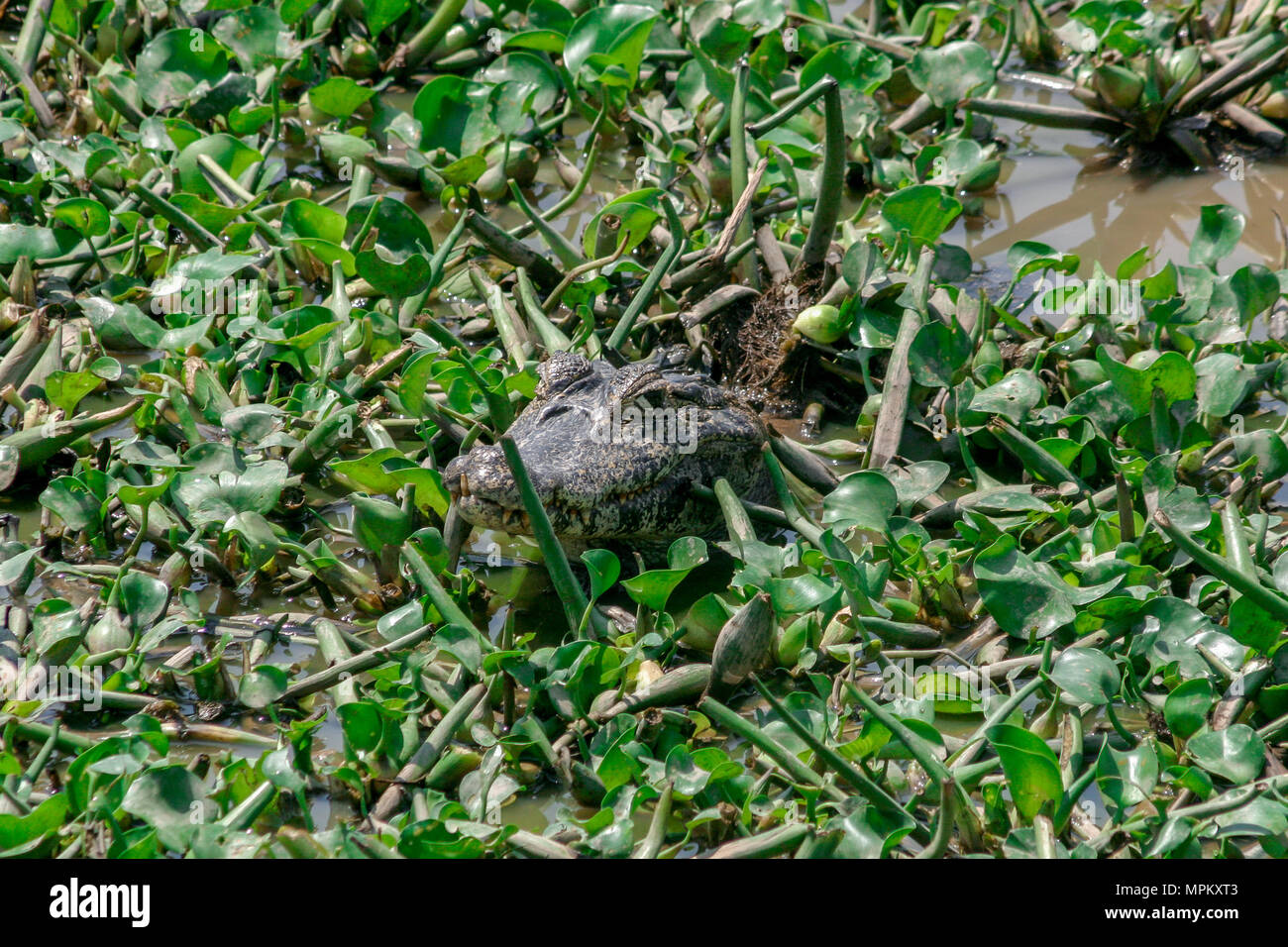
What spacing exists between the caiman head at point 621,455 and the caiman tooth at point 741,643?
58 centimetres

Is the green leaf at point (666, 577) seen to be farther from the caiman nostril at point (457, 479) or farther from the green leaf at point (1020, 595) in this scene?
the green leaf at point (1020, 595)

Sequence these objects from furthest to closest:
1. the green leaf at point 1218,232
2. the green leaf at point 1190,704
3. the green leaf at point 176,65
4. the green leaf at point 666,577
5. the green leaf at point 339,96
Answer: the green leaf at point 176,65 < the green leaf at point 339,96 < the green leaf at point 1218,232 < the green leaf at point 666,577 < the green leaf at point 1190,704

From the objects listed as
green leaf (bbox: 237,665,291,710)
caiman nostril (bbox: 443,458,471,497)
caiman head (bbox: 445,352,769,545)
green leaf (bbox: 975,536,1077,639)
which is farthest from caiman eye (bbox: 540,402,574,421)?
green leaf (bbox: 975,536,1077,639)

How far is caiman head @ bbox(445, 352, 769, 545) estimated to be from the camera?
10.2 feet

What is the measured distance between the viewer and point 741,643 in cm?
279

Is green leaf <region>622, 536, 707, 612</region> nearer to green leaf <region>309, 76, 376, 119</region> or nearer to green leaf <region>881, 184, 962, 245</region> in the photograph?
green leaf <region>881, 184, 962, 245</region>

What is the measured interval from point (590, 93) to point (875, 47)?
1267mm

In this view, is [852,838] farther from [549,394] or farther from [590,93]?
[590,93]

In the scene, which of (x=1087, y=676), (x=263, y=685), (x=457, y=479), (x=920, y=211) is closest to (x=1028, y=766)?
(x=1087, y=676)

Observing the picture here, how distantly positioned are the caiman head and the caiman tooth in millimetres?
577

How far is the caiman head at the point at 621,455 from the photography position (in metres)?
3.12

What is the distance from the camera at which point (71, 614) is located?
291cm

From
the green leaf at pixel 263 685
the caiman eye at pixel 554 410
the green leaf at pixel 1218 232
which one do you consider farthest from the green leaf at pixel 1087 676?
the green leaf at pixel 1218 232

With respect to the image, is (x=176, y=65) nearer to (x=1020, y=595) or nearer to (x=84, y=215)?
(x=84, y=215)
